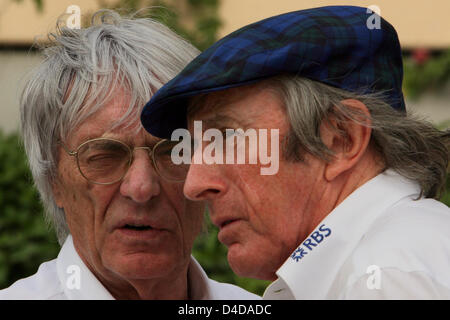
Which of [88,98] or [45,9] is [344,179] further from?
[45,9]

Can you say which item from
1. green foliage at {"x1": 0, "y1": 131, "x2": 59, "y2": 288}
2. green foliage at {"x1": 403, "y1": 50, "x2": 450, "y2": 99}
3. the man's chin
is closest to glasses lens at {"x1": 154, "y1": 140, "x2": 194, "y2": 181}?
the man's chin

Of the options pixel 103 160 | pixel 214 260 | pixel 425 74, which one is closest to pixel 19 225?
pixel 214 260

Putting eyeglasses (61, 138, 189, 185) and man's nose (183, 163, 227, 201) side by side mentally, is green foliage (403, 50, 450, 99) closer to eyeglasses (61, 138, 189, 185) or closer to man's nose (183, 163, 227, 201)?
eyeglasses (61, 138, 189, 185)

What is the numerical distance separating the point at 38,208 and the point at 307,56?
Result: 4.07m

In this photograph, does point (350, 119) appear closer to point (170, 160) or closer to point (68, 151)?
point (170, 160)

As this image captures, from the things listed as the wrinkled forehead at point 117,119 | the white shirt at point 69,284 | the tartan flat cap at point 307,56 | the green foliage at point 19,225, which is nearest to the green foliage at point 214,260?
the green foliage at point 19,225

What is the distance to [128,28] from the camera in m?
3.17

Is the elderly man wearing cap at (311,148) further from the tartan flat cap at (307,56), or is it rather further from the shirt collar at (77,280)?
the shirt collar at (77,280)

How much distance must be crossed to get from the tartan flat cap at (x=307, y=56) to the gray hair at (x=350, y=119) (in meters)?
0.04

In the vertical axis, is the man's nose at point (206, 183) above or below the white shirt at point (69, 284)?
above

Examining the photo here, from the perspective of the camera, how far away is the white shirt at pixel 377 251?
1843 mm

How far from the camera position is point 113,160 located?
2947 mm

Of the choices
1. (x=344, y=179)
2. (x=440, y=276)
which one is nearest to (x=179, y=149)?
(x=344, y=179)
